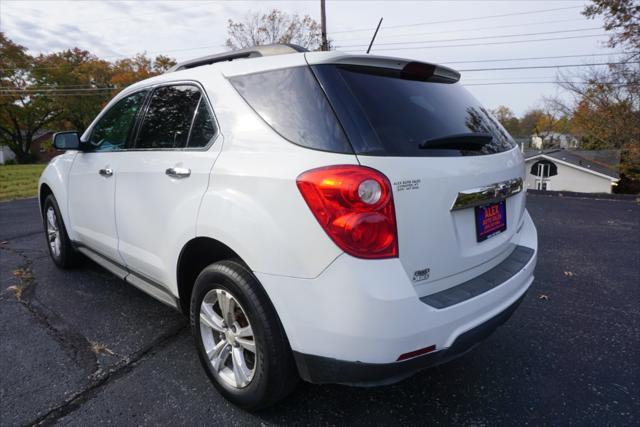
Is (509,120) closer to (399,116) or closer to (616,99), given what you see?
(616,99)

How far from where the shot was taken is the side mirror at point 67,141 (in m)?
3.23

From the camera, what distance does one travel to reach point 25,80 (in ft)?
134

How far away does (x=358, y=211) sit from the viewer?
1539 mm

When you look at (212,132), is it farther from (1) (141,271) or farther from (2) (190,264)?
(1) (141,271)

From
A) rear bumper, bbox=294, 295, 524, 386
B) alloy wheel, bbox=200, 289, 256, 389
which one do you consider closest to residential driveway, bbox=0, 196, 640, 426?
alloy wheel, bbox=200, 289, 256, 389

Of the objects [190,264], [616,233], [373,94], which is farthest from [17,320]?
[616,233]

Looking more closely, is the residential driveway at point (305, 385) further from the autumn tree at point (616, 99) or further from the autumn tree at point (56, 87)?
the autumn tree at point (56, 87)

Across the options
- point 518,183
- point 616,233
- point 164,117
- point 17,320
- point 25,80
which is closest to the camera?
point 518,183

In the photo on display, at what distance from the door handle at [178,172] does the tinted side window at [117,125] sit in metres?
0.83

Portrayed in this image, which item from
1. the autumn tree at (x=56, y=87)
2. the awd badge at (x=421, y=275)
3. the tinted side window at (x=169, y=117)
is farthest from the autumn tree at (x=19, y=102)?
the awd badge at (x=421, y=275)

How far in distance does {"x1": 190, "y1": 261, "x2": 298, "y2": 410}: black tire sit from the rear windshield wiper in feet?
3.30

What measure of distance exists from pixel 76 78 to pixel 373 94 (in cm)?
5214

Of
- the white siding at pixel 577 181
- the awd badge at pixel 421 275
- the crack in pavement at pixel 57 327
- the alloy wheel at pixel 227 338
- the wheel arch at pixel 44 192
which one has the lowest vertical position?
the white siding at pixel 577 181

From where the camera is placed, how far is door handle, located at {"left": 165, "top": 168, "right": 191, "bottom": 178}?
2150mm
